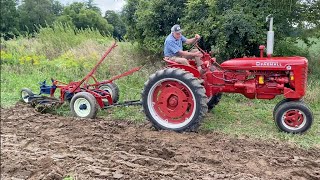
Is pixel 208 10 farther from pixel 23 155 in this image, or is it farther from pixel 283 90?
pixel 23 155

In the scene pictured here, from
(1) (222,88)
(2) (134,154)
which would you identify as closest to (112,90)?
(1) (222,88)

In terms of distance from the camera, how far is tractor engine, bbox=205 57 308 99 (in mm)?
6316

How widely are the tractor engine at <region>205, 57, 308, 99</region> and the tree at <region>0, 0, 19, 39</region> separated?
1170 inches

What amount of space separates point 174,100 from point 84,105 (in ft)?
5.53

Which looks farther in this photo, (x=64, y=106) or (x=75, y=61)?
(x=75, y=61)

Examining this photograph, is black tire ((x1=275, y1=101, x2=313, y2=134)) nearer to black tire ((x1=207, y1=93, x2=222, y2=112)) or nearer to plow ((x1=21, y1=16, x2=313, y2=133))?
plow ((x1=21, y1=16, x2=313, y2=133))

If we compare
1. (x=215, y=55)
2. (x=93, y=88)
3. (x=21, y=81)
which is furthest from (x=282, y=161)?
(x=21, y=81)

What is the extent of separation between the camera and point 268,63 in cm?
640

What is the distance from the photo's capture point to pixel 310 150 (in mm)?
5551

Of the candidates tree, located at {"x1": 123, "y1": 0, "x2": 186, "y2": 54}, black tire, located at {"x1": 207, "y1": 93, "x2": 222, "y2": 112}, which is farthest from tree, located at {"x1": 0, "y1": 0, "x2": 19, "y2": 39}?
black tire, located at {"x1": 207, "y1": 93, "x2": 222, "y2": 112}

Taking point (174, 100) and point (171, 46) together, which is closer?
point (174, 100)

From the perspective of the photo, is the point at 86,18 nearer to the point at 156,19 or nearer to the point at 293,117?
the point at 156,19

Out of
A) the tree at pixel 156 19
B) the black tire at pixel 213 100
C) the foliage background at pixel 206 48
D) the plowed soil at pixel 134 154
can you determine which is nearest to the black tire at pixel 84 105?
the plowed soil at pixel 134 154

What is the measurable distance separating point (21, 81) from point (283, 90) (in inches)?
270
